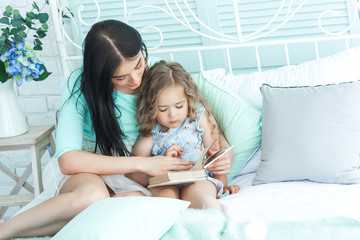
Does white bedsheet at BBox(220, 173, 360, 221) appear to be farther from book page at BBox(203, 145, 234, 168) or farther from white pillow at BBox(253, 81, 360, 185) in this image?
book page at BBox(203, 145, 234, 168)

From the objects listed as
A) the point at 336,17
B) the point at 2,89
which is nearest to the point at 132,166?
the point at 2,89

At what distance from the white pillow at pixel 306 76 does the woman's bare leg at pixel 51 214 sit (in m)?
0.69

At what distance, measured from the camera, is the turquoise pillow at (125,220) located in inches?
45.0

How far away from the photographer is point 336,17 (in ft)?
7.20

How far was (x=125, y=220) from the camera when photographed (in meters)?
1.17

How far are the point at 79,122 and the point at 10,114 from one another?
626 millimetres

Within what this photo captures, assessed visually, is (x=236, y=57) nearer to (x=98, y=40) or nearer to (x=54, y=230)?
(x=98, y=40)

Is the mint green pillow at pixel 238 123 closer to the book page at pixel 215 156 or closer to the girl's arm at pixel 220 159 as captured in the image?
the girl's arm at pixel 220 159

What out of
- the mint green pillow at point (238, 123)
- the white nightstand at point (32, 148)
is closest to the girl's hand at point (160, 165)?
the mint green pillow at point (238, 123)

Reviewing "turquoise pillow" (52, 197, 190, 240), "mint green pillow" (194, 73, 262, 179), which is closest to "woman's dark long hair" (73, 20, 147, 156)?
"mint green pillow" (194, 73, 262, 179)

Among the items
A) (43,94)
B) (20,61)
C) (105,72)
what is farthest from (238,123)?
(43,94)

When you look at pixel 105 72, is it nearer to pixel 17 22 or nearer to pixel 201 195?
pixel 201 195

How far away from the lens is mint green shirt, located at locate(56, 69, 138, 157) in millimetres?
1665

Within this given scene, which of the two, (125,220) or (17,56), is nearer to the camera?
(125,220)
